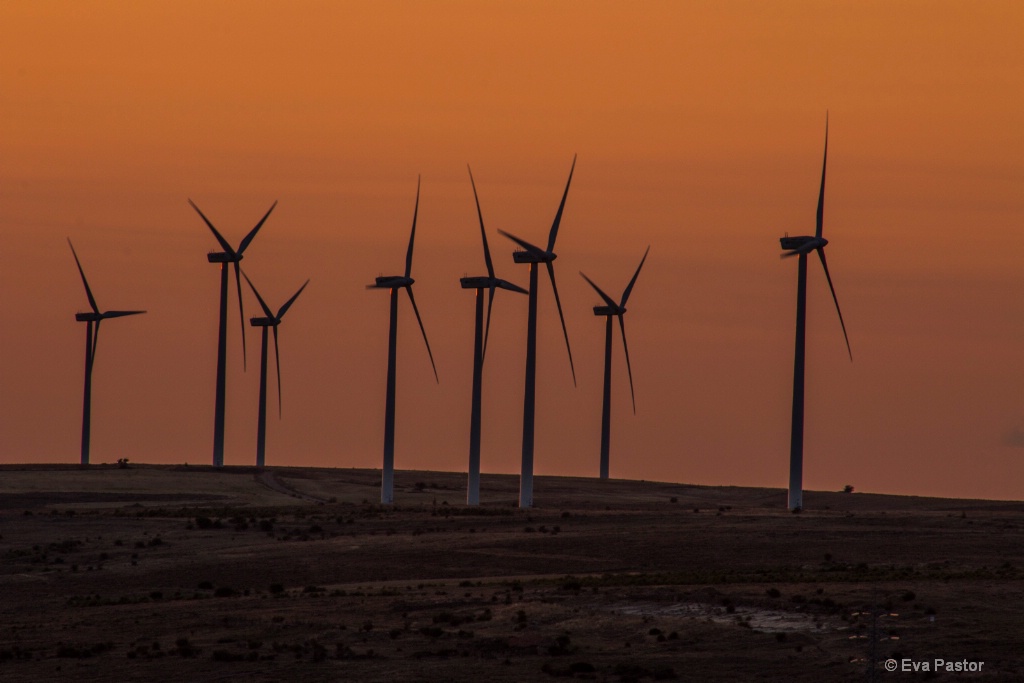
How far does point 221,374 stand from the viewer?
5891 inches

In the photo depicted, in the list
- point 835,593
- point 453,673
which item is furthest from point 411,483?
point 453,673

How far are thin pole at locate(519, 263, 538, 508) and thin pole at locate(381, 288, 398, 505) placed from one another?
11456mm

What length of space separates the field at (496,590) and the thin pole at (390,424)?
10.1 ft

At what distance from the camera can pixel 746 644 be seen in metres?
54.6

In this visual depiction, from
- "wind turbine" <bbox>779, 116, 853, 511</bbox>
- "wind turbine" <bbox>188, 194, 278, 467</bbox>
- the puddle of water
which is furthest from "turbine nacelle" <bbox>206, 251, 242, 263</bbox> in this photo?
the puddle of water

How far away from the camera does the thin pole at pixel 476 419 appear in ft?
385

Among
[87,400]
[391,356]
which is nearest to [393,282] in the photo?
[391,356]

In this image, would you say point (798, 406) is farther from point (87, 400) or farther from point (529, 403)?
point (87, 400)

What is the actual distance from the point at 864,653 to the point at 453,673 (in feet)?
42.8

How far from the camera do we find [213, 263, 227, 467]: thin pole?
14962cm

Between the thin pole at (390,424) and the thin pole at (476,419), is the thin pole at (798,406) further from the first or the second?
the thin pole at (390,424)

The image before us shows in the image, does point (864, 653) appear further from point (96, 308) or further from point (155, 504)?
point (96, 308)

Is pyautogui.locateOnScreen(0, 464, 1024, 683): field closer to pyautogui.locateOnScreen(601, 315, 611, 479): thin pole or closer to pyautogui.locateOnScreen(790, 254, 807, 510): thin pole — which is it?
pyautogui.locateOnScreen(790, 254, 807, 510): thin pole

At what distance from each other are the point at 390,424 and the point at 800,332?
32.6m
